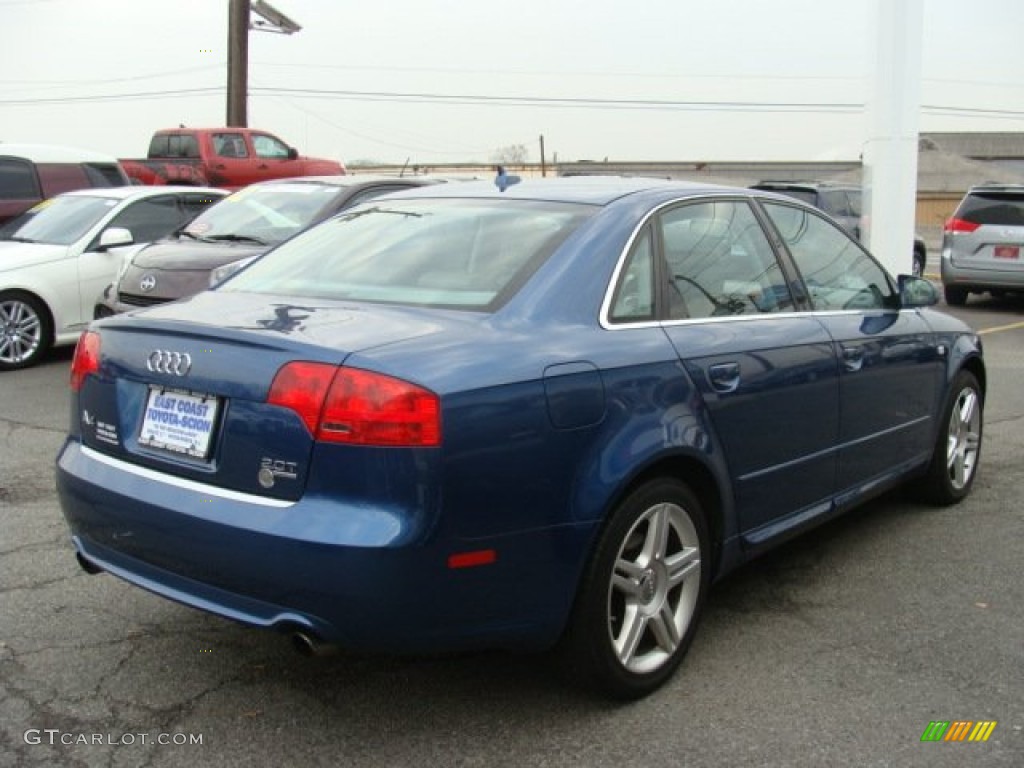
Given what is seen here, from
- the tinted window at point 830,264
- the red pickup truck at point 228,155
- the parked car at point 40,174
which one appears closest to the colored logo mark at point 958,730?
the tinted window at point 830,264

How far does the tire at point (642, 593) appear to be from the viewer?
10.1ft

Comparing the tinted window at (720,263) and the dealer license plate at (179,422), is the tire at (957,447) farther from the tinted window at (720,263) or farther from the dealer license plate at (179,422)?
the dealer license plate at (179,422)

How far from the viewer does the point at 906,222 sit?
36.6 feet

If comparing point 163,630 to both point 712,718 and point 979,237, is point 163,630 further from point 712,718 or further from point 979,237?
point 979,237

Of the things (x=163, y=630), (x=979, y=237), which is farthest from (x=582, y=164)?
(x=163, y=630)

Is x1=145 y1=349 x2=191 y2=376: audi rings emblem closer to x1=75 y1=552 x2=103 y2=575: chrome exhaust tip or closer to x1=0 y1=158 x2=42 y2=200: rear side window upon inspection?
x1=75 y1=552 x2=103 y2=575: chrome exhaust tip

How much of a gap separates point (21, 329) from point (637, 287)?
7.40 m

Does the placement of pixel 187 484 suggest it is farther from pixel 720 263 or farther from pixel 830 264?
pixel 830 264

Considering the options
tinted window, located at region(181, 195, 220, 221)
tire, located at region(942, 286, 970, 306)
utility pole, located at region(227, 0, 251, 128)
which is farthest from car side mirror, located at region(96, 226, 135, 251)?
utility pole, located at region(227, 0, 251, 128)

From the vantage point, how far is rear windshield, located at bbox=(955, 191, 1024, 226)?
547 inches

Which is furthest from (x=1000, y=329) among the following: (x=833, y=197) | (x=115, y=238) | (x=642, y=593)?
(x=642, y=593)

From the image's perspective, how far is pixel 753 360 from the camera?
3.67m

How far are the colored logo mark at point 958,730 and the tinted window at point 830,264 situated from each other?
1.71m

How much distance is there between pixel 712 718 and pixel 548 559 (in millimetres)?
788
